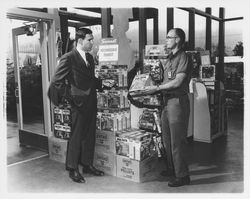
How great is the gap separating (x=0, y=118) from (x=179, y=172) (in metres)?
1.87

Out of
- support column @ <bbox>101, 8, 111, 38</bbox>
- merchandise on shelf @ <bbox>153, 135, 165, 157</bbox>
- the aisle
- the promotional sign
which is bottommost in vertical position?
the aisle

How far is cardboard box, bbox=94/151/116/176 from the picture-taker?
3.49m

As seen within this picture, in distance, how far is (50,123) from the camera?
14.8 feet

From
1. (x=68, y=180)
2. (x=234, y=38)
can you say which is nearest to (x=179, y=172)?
(x=68, y=180)

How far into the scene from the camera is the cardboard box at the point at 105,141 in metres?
3.50

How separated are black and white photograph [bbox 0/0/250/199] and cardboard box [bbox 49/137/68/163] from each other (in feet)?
0.05

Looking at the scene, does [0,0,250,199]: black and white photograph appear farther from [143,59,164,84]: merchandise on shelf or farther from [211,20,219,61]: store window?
[211,20,219,61]: store window

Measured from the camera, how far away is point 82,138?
3393 millimetres

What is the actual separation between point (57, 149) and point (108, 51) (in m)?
1.55

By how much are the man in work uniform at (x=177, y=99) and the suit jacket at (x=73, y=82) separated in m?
0.75

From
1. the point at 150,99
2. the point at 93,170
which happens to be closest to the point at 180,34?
the point at 150,99

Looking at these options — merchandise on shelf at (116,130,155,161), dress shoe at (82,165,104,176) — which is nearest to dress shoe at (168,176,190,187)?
merchandise on shelf at (116,130,155,161)

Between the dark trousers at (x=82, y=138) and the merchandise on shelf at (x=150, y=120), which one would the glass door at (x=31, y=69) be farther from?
the merchandise on shelf at (x=150, y=120)

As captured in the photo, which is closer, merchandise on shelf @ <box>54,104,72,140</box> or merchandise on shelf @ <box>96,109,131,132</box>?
merchandise on shelf @ <box>96,109,131,132</box>
